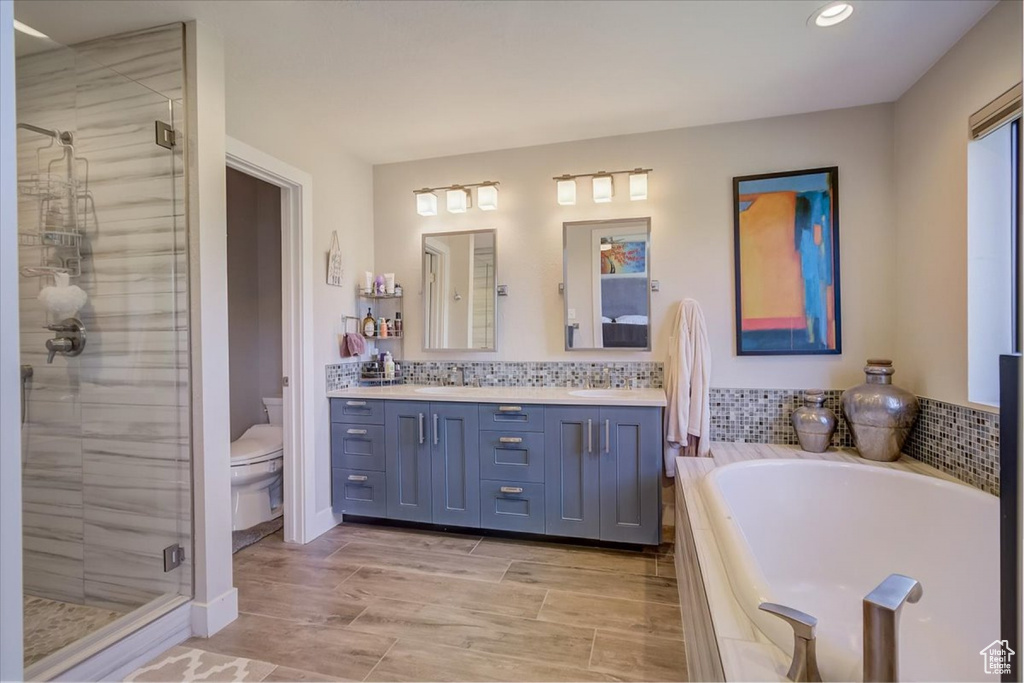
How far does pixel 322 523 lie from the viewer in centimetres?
276

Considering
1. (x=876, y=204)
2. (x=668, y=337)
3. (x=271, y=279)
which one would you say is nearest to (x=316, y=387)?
(x=271, y=279)

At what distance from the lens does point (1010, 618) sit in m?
0.47

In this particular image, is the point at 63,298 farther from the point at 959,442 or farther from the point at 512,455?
the point at 959,442

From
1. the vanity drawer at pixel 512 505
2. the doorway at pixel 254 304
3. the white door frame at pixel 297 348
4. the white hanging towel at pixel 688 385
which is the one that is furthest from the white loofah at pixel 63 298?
the white hanging towel at pixel 688 385

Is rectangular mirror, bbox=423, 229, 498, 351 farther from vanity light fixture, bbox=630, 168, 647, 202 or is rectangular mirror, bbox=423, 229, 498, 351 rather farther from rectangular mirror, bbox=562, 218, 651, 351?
vanity light fixture, bbox=630, 168, 647, 202

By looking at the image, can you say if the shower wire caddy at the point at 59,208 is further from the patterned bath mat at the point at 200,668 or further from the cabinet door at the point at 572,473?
the cabinet door at the point at 572,473

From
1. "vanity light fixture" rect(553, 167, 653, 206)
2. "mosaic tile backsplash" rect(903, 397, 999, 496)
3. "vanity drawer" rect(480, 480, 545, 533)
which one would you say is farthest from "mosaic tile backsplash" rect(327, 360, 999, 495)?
"vanity light fixture" rect(553, 167, 653, 206)

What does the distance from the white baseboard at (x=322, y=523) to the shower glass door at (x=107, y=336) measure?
2.68 feet

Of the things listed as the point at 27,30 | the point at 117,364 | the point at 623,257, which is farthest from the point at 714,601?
the point at 27,30

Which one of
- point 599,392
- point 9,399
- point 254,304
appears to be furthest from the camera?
point 254,304

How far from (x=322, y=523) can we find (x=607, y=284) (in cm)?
227

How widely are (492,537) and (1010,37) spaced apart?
3093mm

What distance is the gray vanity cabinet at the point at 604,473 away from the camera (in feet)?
7.90

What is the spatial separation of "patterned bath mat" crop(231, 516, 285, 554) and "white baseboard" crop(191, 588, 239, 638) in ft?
2.35
